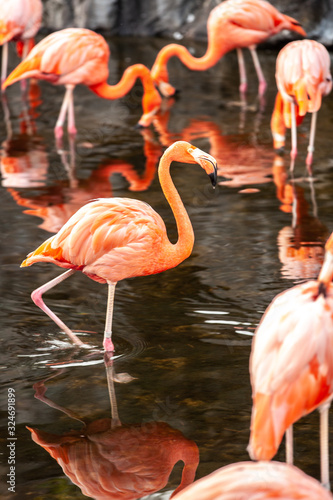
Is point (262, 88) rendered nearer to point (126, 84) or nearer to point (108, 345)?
point (126, 84)

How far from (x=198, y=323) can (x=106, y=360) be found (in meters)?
0.64

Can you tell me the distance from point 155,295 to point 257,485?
9.59 ft

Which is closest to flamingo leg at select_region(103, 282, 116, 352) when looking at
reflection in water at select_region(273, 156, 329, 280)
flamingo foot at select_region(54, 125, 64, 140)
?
reflection in water at select_region(273, 156, 329, 280)

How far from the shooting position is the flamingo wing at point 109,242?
4.13 metres

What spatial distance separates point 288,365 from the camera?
2.68 metres

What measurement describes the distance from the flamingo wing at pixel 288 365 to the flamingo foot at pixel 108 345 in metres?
1.50

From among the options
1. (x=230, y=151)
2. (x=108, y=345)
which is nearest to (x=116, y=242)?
(x=108, y=345)

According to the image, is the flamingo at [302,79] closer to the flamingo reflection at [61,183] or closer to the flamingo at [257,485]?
the flamingo reflection at [61,183]

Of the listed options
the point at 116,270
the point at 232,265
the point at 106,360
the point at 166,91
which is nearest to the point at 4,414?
the point at 106,360

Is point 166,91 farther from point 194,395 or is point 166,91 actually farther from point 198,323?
point 194,395

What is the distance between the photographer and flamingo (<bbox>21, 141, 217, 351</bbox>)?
4.13 m

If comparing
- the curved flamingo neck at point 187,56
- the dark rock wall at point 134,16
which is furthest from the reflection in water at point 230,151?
the dark rock wall at point 134,16

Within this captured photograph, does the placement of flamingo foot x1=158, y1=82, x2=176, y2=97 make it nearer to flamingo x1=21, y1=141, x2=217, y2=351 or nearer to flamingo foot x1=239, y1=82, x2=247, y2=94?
→ flamingo foot x1=239, y1=82, x2=247, y2=94

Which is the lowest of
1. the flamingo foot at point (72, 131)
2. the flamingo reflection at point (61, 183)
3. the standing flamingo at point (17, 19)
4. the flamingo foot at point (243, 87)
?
the flamingo reflection at point (61, 183)
